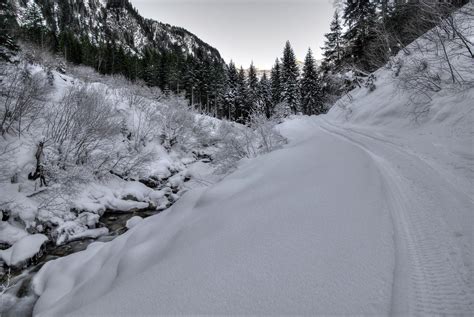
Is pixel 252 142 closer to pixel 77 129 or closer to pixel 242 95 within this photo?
pixel 77 129

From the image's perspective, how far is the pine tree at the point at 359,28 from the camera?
2062 cm

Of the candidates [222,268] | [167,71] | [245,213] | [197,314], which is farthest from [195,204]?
[167,71]

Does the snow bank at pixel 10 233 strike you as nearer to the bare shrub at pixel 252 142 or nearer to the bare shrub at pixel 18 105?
the bare shrub at pixel 18 105

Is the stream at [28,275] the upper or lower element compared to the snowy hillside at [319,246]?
lower

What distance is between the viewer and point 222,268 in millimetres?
2701

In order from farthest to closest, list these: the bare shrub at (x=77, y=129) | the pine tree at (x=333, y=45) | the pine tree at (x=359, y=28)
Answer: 1. the pine tree at (x=333, y=45)
2. the pine tree at (x=359, y=28)
3. the bare shrub at (x=77, y=129)

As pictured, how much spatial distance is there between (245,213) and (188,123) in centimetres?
2122

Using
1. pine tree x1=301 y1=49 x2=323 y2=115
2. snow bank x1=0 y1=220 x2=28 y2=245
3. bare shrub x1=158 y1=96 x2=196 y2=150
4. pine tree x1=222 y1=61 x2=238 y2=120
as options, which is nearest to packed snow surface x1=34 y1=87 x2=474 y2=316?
snow bank x1=0 y1=220 x2=28 y2=245

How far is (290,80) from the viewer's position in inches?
1558

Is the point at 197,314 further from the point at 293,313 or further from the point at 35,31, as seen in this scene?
the point at 35,31

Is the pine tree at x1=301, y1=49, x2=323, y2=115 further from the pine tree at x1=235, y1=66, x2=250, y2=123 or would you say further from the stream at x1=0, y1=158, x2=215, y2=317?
the stream at x1=0, y1=158, x2=215, y2=317

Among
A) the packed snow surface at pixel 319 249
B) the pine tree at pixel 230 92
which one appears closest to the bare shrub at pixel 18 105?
the packed snow surface at pixel 319 249

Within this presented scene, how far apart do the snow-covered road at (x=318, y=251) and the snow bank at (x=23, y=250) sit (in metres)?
2.93

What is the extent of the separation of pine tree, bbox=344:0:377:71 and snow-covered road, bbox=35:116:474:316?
1907 cm
